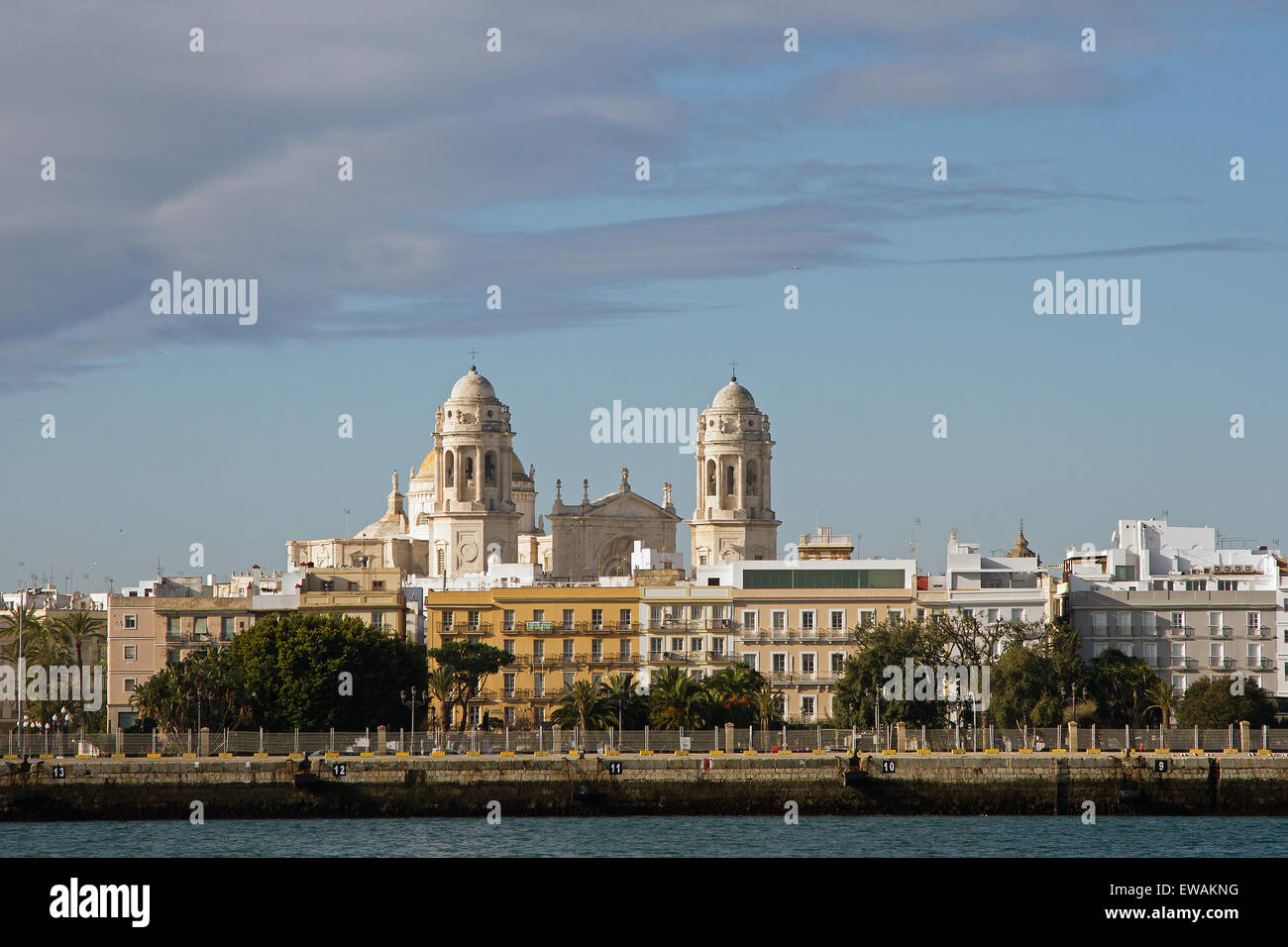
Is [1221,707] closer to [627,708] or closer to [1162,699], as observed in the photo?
[1162,699]

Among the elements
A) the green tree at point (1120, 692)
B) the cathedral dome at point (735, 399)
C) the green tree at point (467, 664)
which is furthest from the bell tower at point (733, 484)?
the green tree at point (1120, 692)

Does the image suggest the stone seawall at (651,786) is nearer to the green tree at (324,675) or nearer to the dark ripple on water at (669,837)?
the dark ripple on water at (669,837)

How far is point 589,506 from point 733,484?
32.4 ft

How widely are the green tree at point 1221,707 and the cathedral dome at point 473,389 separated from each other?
62155mm

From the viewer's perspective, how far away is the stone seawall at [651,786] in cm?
5834

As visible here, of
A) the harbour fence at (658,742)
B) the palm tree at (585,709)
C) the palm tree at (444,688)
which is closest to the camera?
the harbour fence at (658,742)

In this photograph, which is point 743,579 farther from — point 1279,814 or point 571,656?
point 1279,814

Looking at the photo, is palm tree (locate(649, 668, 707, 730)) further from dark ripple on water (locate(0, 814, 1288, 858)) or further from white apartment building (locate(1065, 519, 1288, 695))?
white apartment building (locate(1065, 519, 1288, 695))

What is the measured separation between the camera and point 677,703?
70.4 meters

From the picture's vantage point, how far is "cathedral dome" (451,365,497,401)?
131 m

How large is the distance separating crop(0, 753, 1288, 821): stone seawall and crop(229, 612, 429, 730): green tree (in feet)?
40.9

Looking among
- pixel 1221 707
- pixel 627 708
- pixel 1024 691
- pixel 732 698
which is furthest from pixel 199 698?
pixel 1221 707

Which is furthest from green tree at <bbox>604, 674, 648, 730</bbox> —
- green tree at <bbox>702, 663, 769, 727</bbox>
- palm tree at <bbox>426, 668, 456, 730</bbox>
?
palm tree at <bbox>426, 668, 456, 730</bbox>
